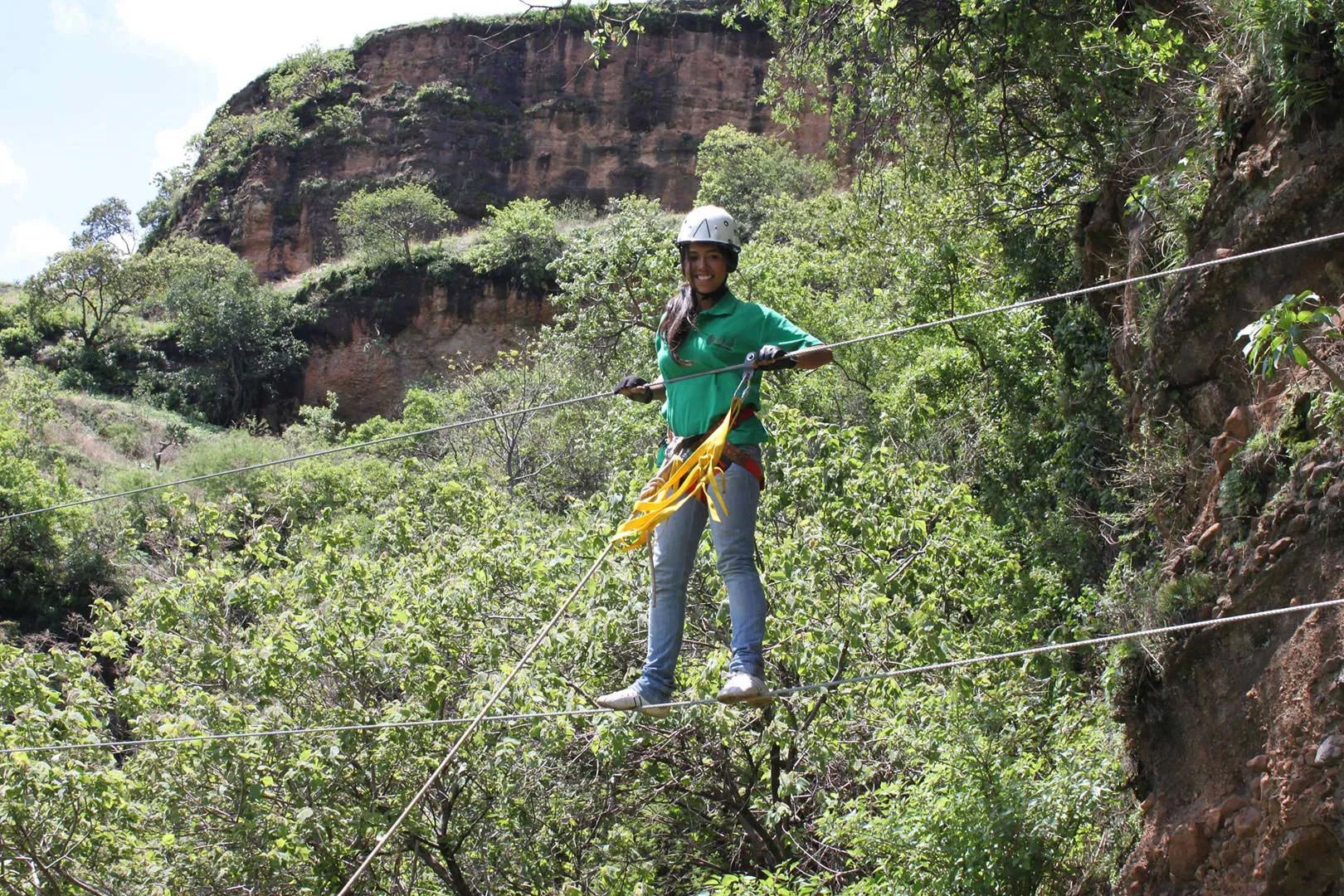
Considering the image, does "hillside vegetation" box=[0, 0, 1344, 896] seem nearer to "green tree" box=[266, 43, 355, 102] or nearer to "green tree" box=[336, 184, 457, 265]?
"green tree" box=[336, 184, 457, 265]

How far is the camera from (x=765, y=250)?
69.4 ft

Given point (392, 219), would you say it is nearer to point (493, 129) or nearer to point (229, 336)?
point (229, 336)

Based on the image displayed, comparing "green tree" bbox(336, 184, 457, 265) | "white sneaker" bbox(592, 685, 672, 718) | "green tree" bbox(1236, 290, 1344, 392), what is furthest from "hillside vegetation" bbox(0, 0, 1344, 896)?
"green tree" bbox(336, 184, 457, 265)

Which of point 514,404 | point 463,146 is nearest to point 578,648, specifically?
point 514,404

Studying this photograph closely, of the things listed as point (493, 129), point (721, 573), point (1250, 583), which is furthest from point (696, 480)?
point (493, 129)

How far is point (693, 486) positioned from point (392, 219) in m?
44.3

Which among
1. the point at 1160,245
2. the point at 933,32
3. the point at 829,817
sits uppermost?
the point at 933,32

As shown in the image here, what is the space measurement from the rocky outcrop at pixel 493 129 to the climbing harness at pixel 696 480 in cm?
4874

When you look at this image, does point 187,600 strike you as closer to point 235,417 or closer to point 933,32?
point 933,32

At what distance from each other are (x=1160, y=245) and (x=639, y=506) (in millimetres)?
3184

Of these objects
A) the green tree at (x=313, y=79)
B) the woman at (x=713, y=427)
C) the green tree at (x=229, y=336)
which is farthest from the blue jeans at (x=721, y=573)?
the green tree at (x=313, y=79)

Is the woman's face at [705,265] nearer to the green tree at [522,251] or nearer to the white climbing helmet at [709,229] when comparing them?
the white climbing helmet at [709,229]

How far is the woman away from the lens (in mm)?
4867

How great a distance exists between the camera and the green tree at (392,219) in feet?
152
